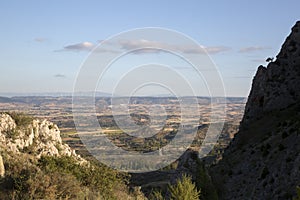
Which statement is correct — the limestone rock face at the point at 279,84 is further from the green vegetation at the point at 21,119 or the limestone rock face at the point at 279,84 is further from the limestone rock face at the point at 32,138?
the green vegetation at the point at 21,119

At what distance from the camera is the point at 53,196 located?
17938 mm

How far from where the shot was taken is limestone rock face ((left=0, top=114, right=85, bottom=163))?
4721 cm

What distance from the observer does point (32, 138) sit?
5228 centimetres

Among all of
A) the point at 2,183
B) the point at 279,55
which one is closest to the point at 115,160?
the point at 279,55

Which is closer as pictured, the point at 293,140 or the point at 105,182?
the point at 105,182

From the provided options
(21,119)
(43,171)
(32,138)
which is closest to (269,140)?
(43,171)

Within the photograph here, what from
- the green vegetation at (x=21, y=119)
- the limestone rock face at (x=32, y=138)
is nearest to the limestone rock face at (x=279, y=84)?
the limestone rock face at (x=32, y=138)

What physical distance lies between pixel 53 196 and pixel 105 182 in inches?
468

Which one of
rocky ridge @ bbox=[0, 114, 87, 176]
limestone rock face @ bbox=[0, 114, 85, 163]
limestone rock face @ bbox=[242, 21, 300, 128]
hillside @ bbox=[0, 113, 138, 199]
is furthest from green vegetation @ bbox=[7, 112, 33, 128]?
limestone rock face @ bbox=[242, 21, 300, 128]

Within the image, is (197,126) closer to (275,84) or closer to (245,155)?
(275,84)

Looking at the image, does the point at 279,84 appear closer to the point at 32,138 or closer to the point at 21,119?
the point at 32,138

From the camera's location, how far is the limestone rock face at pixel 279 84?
171 feet

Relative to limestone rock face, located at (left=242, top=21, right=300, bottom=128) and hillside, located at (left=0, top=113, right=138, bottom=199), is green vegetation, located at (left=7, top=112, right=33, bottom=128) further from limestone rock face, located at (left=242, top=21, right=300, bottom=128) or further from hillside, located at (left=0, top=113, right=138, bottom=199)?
limestone rock face, located at (left=242, top=21, right=300, bottom=128)

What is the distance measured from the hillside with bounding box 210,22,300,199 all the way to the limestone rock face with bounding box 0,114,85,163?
2240 centimetres
